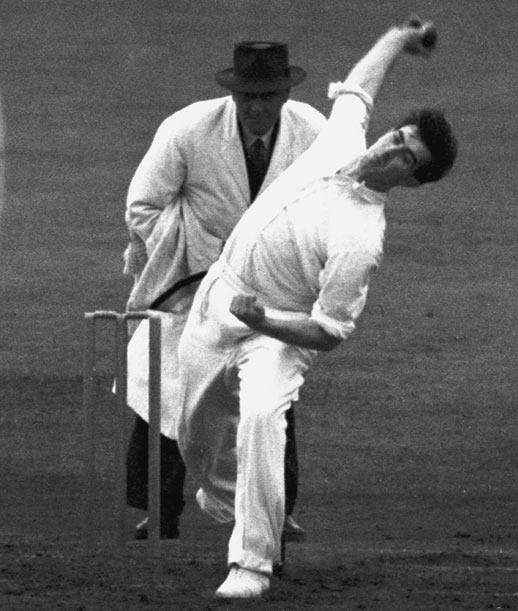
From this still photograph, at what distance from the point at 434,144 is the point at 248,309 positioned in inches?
29.9

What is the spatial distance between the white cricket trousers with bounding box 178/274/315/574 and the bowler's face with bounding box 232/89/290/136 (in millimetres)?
858

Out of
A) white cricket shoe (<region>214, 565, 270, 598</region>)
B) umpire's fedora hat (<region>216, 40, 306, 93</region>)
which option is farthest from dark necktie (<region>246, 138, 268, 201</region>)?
white cricket shoe (<region>214, 565, 270, 598</region>)

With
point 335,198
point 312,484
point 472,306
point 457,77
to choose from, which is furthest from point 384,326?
point 335,198

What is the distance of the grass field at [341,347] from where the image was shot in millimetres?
7469

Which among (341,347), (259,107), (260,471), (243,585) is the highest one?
(259,107)

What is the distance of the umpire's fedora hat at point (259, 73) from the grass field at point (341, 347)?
1.55 meters

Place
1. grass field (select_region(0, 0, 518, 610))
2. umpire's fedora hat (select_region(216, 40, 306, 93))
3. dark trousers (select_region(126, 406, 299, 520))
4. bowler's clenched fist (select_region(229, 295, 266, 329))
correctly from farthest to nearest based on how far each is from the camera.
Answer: dark trousers (select_region(126, 406, 299, 520))
umpire's fedora hat (select_region(216, 40, 306, 93))
grass field (select_region(0, 0, 518, 610))
bowler's clenched fist (select_region(229, 295, 266, 329))

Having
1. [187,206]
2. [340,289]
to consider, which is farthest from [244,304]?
[187,206]

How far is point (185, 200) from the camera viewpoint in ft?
27.0

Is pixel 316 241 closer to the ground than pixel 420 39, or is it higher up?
closer to the ground

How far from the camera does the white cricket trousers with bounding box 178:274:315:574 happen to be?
673cm

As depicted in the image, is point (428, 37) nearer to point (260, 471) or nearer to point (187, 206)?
point (187, 206)

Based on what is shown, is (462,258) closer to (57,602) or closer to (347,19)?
(347,19)

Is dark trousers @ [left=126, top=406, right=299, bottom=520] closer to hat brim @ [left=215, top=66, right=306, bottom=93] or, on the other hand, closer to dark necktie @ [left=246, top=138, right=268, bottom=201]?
dark necktie @ [left=246, top=138, right=268, bottom=201]
